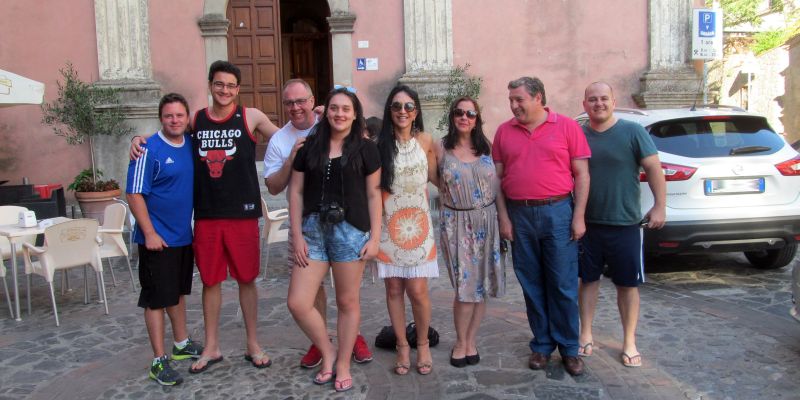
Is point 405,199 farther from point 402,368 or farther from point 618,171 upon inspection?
point 618,171

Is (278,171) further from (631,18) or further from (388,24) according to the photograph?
(631,18)

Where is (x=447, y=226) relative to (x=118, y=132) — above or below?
below

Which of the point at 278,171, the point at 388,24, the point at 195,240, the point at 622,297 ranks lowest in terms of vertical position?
the point at 622,297

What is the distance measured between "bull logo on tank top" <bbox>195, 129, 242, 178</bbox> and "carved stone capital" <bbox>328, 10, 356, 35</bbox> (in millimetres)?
7746

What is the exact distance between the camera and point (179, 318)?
428cm

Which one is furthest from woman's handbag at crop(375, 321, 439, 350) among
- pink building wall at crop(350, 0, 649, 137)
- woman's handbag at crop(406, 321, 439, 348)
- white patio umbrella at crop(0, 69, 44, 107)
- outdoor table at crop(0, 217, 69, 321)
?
pink building wall at crop(350, 0, 649, 137)

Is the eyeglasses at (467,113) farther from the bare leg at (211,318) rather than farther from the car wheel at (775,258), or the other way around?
the car wheel at (775,258)

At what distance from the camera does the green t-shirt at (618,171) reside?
400cm

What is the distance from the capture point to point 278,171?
4020 millimetres

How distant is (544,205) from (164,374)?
2.43 meters

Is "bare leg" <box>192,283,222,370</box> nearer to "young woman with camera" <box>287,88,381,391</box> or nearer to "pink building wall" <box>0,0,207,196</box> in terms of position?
"young woman with camera" <box>287,88,381,391</box>

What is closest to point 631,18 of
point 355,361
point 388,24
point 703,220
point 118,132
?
point 388,24

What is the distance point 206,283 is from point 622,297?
2.56 metres

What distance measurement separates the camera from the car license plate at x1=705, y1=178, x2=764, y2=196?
568 centimetres
